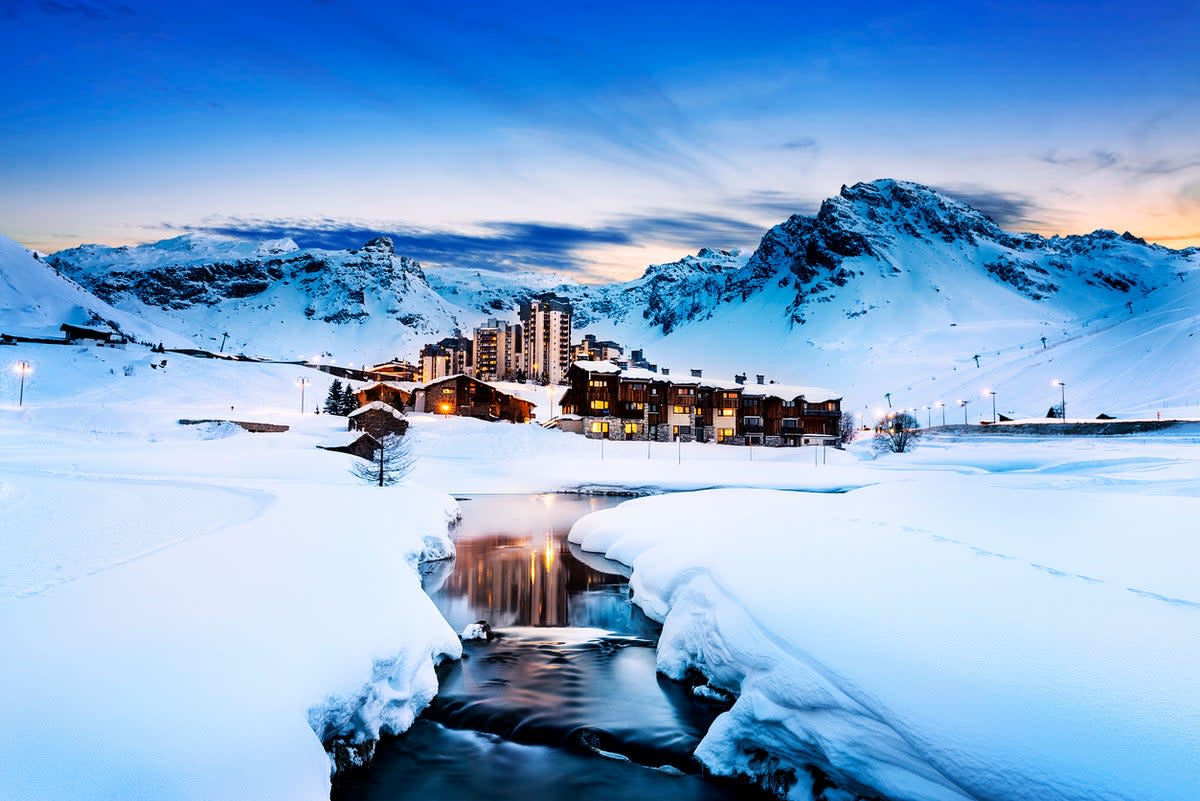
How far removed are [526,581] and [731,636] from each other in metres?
13.6

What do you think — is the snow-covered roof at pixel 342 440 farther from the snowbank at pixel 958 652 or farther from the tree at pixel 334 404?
the snowbank at pixel 958 652

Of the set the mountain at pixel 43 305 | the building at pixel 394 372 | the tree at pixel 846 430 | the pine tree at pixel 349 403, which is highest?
the mountain at pixel 43 305

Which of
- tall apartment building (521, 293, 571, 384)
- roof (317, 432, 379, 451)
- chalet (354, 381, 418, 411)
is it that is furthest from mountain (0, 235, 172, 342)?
roof (317, 432, 379, 451)

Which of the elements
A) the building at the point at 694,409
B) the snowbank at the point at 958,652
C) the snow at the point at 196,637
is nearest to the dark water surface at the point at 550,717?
the snow at the point at 196,637

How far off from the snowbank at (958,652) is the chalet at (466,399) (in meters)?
71.1

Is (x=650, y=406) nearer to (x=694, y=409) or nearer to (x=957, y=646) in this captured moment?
(x=694, y=409)

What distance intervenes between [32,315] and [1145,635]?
174 metres

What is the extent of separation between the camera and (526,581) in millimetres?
26000

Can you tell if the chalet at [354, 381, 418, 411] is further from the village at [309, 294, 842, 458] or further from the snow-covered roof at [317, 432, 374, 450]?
the snow-covered roof at [317, 432, 374, 450]

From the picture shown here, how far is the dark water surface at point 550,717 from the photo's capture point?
37.2ft

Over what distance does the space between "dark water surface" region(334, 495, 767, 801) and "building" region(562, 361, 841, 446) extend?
6062 centimetres

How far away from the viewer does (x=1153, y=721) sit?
7.93 metres

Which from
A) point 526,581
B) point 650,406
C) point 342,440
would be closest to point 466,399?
point 650,406

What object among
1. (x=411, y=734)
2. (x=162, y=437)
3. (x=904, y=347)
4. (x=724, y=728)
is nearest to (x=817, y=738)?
(x=724, y=728)
